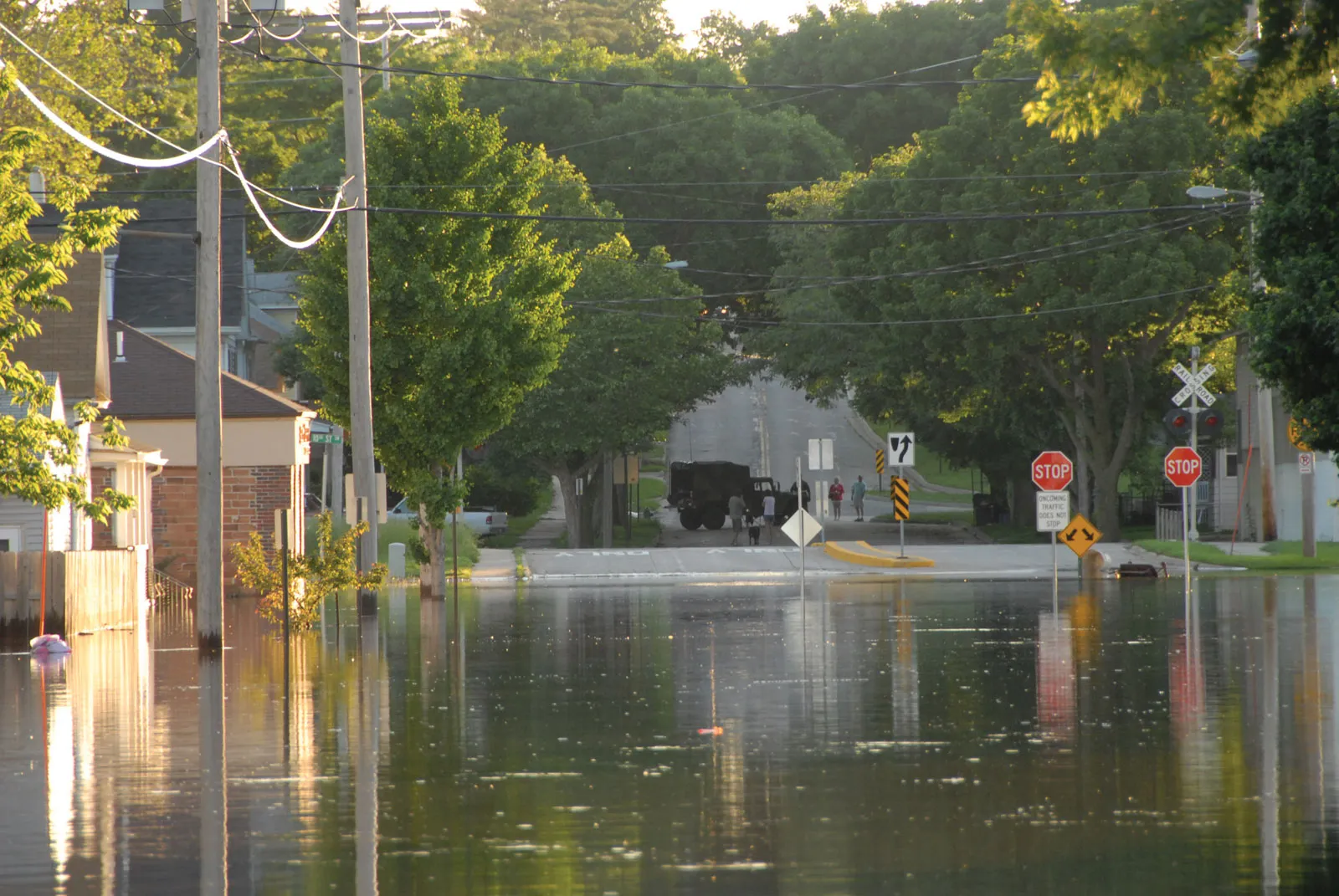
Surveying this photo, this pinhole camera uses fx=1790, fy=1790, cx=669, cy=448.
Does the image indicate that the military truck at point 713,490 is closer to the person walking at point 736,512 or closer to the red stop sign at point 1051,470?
the person walking at point 736,512

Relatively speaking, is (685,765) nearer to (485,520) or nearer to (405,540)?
(405,540)

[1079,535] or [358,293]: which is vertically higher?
[358,293]

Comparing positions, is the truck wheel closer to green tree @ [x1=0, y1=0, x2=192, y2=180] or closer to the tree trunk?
the tree trunk

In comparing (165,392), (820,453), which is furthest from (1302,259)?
(165,392)

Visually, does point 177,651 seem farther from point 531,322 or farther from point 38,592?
point 531,322

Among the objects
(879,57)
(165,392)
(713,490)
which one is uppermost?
(879,57)

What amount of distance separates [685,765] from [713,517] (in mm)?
48958

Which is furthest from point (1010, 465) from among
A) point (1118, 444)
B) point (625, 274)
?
point (625, 274)

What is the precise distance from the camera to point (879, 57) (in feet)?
252

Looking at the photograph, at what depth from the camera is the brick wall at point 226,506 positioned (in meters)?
34.8

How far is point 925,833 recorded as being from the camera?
955 cm

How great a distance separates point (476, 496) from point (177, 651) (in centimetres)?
4773

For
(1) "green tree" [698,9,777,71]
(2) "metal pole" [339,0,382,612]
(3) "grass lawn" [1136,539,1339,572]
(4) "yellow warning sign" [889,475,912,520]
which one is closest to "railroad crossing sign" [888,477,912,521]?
(4) "yellow warning sign" [889,475,912,520]

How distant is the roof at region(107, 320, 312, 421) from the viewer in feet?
114
